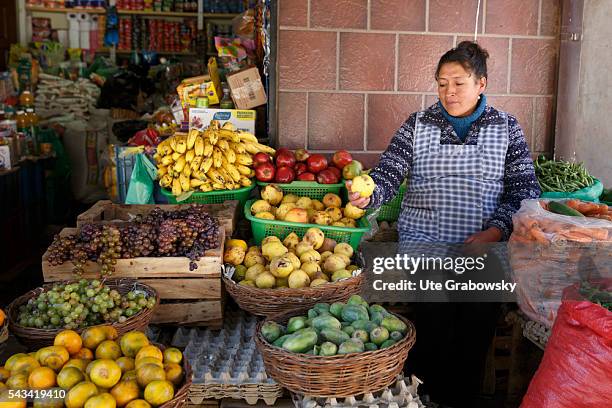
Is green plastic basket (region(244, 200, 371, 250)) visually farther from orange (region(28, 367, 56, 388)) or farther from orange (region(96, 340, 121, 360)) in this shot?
orange (region(28, 367, 56, 388))

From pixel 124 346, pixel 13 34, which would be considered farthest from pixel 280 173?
pixel 13 34

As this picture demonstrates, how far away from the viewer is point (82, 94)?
7.43 metres

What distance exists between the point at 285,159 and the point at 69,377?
→ 182 cm

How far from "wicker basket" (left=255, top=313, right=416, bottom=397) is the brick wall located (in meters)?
1.92

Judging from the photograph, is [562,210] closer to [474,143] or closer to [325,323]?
[474,143]

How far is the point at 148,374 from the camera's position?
173cm

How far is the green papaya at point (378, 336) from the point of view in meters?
2.04

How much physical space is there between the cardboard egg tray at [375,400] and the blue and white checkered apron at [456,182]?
103 cm

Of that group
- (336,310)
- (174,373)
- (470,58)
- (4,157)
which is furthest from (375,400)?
(4,157)

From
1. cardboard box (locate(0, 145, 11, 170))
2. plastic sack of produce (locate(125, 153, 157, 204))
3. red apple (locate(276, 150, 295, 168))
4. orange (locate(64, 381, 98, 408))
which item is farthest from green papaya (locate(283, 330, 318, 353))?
cardboard box (locate(0, 145, 11, 170))

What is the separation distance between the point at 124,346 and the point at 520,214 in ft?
5.48

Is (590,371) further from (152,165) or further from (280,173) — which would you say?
(152,165)

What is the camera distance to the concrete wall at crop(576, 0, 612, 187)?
3.77 m

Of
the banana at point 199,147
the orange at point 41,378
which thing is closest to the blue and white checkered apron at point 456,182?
the banana at point 199,147
